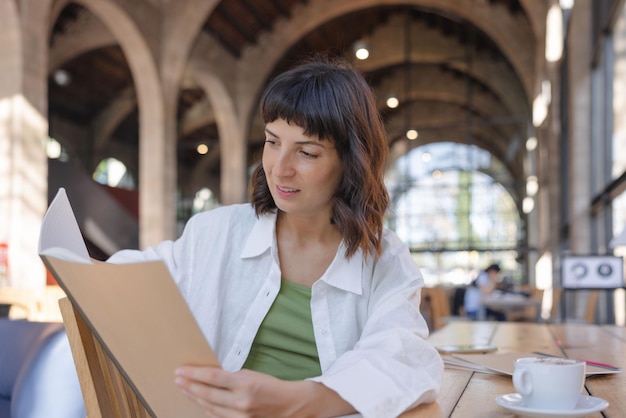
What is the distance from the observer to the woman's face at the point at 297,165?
1030 millimetres

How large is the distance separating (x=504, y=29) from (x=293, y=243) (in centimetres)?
1362

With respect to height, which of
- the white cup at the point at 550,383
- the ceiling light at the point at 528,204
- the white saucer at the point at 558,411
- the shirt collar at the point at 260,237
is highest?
the ceiling light at the point at 528,204

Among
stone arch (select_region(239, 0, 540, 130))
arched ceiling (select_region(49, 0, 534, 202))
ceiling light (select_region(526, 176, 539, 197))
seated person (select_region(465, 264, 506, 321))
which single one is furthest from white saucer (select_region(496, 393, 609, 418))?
ceiling light (select_region(526, 176, 539, 197))

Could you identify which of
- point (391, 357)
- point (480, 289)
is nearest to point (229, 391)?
point (391, 357)

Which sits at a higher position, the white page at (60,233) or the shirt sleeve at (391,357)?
the white page at (60,233)

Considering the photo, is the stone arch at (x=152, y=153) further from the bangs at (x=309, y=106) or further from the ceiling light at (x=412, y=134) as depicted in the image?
the bangs at (x=309, y=106)

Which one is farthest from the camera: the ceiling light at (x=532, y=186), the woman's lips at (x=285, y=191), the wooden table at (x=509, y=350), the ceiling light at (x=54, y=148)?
the ceiling light at (x=54, y=148)

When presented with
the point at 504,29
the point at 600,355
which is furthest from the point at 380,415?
the point at 504,29

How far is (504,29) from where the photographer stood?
13.7 metres

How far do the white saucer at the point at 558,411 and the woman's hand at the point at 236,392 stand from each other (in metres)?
0.30

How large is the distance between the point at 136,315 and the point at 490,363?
33.4 inches

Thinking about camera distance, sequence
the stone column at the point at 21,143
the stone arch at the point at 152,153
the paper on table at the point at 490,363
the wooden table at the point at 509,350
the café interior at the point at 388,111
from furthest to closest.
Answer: the stone arch at the point at 152,153, the café interior at the point at 388,111, the stone column at the point at 21,143, the paper on table at the point at 490,363, the wooden table at the point at 509,350

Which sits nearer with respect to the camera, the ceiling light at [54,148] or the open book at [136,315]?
the open book at [136,315]

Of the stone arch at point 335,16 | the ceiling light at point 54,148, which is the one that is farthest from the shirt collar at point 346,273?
the ceiling light at point 54,148
